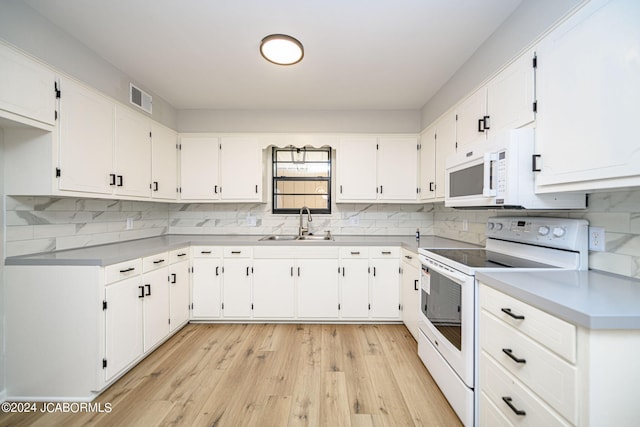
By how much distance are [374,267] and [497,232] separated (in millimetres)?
1211

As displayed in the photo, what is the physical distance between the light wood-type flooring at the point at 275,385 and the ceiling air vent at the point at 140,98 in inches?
90.8

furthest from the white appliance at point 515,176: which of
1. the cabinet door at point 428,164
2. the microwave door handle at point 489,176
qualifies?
the cabinet door at point 428,164

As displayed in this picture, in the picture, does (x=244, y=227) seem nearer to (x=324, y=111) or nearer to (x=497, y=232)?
(x=324, y=111)

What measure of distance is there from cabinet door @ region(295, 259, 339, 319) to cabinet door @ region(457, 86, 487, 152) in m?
1.67

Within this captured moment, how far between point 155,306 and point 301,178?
2.15 metres

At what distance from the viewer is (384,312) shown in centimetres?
281

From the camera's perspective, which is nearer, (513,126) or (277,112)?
(513,126)

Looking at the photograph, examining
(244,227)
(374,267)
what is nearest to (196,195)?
(244,227)

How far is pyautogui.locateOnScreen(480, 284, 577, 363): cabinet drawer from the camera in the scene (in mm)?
906

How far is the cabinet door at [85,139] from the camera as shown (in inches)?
70.6

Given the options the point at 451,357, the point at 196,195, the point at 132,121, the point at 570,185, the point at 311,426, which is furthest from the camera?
the point at 196,195

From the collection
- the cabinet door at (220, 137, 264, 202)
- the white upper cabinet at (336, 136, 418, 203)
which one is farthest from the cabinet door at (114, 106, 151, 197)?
the white upper cabinet at (336, 136, 418, 203)

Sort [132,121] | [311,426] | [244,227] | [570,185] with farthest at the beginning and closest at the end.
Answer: [244,227], [132,121], [311,426], [570,185]

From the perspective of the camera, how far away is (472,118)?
2033mm
